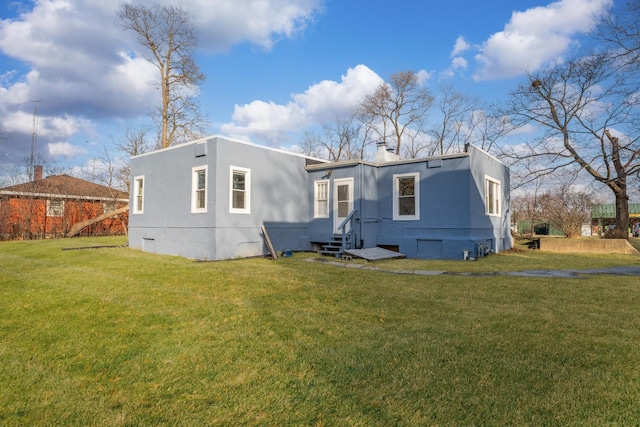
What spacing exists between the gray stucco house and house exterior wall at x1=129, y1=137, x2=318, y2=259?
0.03 meters

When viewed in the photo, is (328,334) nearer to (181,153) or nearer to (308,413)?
(308,413)

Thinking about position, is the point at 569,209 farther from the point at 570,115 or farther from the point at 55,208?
the point at 55,208

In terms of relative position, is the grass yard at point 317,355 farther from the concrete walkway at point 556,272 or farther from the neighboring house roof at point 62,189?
the neighboring house roof at point 62,189

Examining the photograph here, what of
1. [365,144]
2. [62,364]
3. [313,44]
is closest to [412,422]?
→ [62,364]

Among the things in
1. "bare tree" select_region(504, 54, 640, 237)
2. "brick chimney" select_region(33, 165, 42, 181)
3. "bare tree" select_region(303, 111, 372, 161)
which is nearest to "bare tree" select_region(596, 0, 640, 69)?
"bare tree" select_region(504, 54, 640, 237)

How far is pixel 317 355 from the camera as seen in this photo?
3.13 metres

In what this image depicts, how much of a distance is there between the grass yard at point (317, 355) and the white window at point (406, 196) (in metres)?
6.40

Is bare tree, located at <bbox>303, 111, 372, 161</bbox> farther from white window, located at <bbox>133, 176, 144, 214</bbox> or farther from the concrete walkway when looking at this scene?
the concrete walkway

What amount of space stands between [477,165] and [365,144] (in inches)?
717

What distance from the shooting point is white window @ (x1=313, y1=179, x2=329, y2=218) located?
13.4m

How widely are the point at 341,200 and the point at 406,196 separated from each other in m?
2.29

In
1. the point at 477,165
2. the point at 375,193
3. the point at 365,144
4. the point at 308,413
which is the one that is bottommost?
the point at 308,413

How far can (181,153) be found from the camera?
12.3m

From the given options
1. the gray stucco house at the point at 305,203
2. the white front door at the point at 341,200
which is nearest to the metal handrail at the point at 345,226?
the gray stucco house at the point at 305,203
